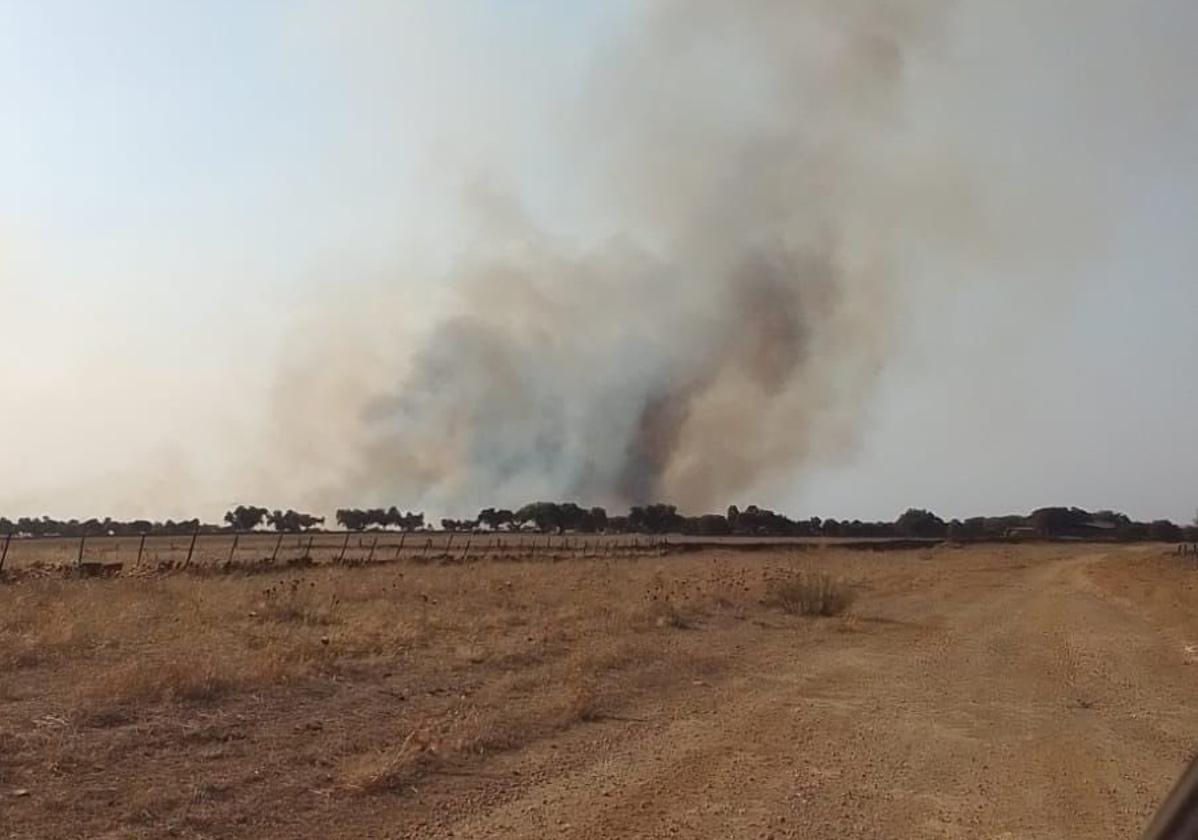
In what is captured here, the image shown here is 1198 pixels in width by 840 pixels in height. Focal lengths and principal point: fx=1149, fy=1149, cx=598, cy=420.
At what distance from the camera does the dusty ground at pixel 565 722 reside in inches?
349

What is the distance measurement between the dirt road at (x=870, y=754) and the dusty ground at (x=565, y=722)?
0.04 m

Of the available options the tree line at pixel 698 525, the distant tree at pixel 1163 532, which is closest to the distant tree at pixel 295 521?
the tree line at pixel 698 525

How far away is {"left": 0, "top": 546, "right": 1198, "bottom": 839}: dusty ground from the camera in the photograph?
8.88 metres

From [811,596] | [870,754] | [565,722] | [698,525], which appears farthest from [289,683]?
[698,525]

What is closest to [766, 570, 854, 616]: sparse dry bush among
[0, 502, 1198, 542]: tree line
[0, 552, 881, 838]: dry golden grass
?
[0, 552, 881, 838]: dry golden grass

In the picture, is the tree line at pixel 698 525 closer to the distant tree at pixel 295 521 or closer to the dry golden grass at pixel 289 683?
the distant tree at pixel 295 521

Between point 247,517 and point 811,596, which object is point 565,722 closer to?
point 811,596

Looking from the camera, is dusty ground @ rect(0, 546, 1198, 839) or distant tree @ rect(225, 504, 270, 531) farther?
distant tree @ rect(225, 504, 270, 531)

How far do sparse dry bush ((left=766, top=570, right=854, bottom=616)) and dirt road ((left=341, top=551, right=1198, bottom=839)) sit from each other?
5.70 m

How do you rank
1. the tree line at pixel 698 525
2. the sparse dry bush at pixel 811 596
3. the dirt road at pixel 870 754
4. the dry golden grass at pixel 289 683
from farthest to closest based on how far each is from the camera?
the tree line at pixel 698 525, the sparse dry bush at pixel 811 596, the dry golden grass at pixel 289 683, the dirt road at pixel 870 754

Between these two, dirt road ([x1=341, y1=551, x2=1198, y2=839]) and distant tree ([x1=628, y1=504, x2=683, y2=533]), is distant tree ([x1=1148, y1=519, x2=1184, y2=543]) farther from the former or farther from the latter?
dirt road ([x1=341, y1=551, x2=1198, y2=839])

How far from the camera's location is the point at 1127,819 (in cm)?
891

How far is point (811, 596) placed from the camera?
27.7 meters

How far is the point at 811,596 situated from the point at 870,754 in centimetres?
1652
